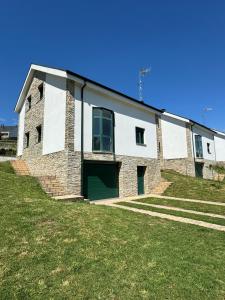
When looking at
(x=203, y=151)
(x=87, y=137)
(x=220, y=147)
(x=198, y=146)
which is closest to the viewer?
(x=87, y=137)

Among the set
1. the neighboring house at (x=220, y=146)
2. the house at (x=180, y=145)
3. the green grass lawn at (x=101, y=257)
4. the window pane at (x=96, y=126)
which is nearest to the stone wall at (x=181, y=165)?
the house at (x=180, y=145)

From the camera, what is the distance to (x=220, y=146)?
38344mm

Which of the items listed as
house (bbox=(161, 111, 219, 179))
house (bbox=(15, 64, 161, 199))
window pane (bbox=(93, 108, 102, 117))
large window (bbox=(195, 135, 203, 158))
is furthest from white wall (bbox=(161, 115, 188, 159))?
window pane (bbox=(93, 108, 102, 117))

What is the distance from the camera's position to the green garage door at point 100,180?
15.1 metres

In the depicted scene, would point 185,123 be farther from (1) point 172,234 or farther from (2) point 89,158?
(1) point 172,234

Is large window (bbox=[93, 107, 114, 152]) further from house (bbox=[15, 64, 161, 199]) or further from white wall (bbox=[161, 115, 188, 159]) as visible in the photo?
white wall (bbox=[161, 115, 188, 159])

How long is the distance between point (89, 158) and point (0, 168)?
744 cm

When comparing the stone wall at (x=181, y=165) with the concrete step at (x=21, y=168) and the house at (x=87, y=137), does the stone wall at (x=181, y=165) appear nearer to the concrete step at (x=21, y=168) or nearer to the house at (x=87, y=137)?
the house at (x=87, y=137)

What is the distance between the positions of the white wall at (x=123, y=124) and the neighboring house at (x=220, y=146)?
67.8ft

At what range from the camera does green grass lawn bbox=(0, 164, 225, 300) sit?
4043 millimetres

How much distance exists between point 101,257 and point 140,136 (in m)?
15.3

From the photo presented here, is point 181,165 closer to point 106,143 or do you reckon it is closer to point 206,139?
point 206,139

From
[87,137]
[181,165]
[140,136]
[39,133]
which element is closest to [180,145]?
[181,165]

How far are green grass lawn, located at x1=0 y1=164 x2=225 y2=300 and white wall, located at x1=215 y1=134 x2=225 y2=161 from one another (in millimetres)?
32536
